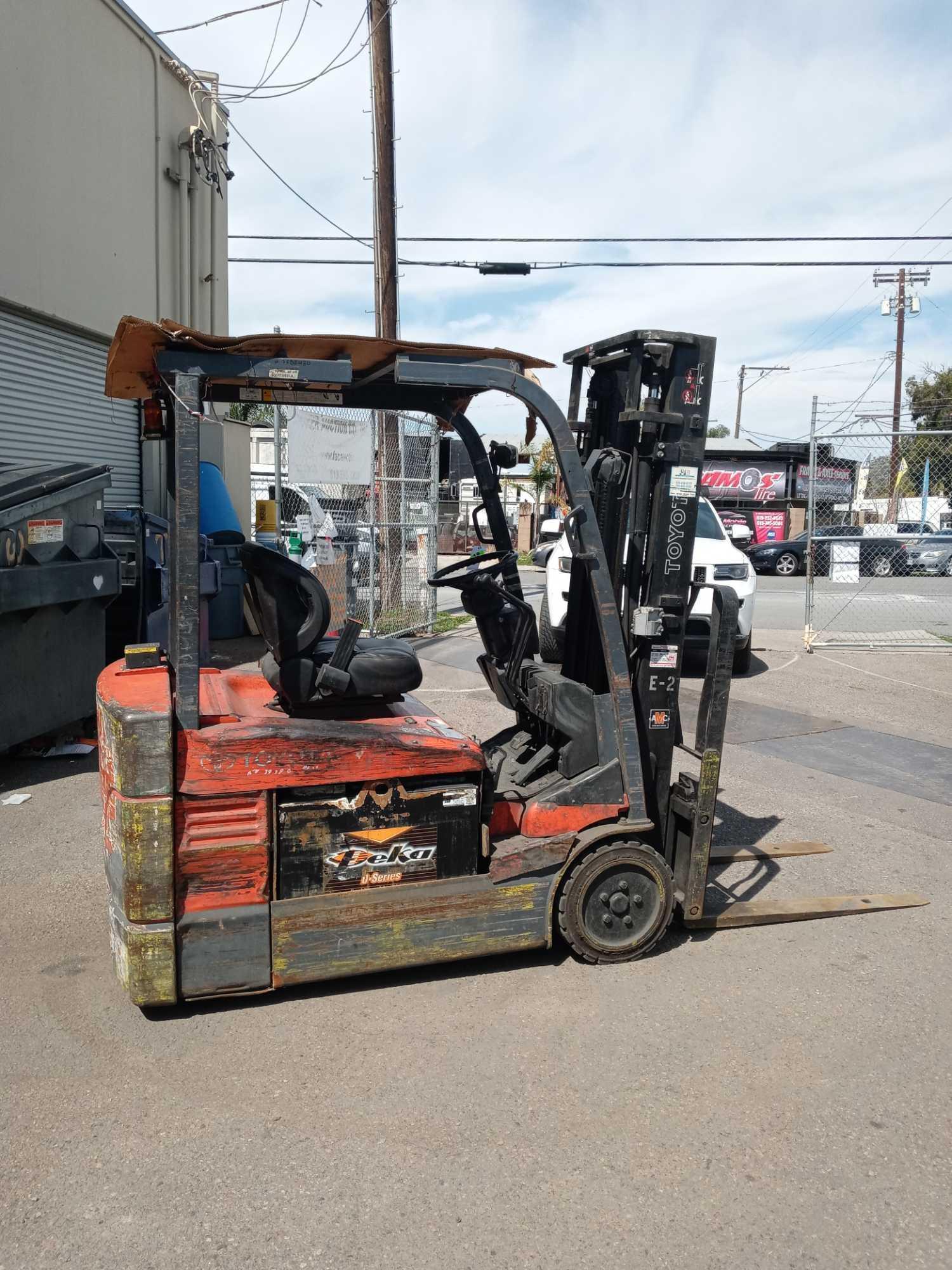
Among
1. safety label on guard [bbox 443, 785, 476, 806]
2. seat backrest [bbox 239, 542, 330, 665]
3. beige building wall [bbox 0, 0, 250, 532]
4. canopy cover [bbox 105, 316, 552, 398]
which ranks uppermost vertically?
beige building wall [bbox 0, 0, 250, 532]

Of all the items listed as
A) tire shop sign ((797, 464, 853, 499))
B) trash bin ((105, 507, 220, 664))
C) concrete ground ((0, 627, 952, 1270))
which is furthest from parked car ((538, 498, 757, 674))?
tire shop sign ((797, 464, 853, 499))

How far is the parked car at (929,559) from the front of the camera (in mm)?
22031

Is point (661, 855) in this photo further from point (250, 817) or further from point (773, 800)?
point (773, 800)

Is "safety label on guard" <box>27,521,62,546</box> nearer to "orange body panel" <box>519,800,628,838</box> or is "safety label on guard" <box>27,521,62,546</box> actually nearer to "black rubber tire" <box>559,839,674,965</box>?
"orange body panel" <box>519,800,628,838</box>

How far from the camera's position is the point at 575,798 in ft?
13.2

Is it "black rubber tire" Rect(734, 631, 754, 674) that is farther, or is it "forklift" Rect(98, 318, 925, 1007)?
"black rubber tire" Rect(734, 631, 754, 674)

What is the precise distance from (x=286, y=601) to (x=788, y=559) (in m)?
27.0

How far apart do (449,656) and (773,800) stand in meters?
5.73

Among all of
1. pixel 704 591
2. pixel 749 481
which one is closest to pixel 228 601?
pixel 704 591

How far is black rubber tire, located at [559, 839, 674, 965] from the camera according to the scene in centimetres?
391

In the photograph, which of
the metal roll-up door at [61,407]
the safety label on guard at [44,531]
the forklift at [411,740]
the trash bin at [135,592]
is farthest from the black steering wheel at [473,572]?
the metal roll-up door at [61,407]

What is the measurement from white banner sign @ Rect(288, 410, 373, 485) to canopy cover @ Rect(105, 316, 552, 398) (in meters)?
6.58

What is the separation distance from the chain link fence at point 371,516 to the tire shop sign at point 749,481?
69.8 ft

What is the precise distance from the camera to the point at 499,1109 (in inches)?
121
